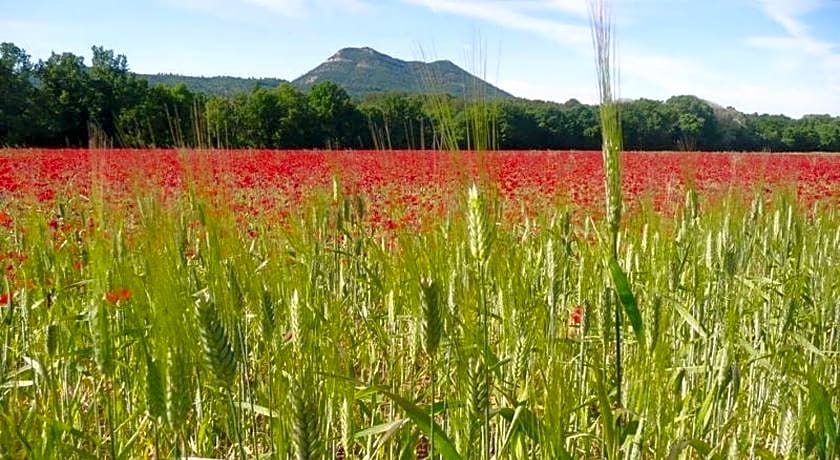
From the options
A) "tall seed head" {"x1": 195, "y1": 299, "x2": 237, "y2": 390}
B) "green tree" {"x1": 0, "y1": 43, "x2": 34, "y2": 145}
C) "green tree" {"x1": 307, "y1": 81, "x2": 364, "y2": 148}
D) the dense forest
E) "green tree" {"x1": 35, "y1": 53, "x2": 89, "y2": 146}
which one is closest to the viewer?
"tall seed head" {"x1": 195, "y1": 299, "x2": 237, "y2": 390}

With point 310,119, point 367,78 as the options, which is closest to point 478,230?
point 310,119

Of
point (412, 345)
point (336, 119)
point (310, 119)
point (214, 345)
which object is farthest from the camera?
point (336, 119)

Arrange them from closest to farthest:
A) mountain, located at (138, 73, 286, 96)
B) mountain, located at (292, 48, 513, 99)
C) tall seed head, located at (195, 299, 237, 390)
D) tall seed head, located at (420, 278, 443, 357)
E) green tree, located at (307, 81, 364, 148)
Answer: tall seed head, located at (195, 299, 237, 390) < tall seed head, located at (420, 278, 443, 357) < mountain, located at (138, 73, 286, 96) < green tree, located at (307, 81, 364, 148) < mountain, located at (292, 48, 513, 99)

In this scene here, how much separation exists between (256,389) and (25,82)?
33.7 m

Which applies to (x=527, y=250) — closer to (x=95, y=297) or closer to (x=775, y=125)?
(x=95, y=297)

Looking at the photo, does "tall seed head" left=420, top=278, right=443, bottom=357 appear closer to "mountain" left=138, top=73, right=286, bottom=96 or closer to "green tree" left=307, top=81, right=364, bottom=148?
"mountain" left=138, top=73, right=286, bottom=96

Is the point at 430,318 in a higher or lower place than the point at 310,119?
Result: lower

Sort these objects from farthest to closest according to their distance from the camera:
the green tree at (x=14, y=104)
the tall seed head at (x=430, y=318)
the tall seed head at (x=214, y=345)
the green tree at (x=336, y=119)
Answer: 1. the green tree at (x=14, y=104)
2. the green tree at (x=336, y=119)
3. the tall seed head at (x=430, y=318)
4. the tall seed head at (x=214, y=345)

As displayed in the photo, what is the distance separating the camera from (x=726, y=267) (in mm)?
1770

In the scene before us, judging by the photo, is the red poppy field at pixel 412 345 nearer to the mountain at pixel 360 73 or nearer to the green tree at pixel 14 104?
the green tree at pixel 14 104

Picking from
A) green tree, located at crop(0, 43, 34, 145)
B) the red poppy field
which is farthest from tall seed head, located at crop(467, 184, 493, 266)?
green tree, located at crop(0, 43, 34, 145)

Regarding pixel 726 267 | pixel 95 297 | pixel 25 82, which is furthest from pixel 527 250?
pixel 25 82

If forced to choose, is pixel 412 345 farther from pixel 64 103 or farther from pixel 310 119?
pixel 64 103

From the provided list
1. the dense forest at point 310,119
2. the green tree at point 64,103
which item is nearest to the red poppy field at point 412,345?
the dense forest at point 310,119
